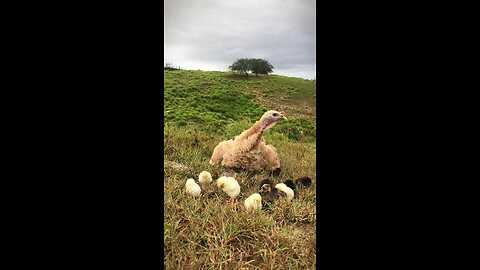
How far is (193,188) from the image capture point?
1.55m

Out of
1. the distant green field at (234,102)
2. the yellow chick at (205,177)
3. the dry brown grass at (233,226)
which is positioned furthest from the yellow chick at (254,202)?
the distant green field at (234,102)

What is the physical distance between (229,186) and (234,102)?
17.4 inches

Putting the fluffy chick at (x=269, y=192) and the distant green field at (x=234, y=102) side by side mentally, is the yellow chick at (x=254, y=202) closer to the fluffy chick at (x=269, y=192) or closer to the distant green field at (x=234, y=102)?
the fluffy chick at (x=269, y=192)

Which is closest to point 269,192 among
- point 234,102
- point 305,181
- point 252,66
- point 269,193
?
point 269,193

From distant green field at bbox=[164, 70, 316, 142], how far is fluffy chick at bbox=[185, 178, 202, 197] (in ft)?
0.98

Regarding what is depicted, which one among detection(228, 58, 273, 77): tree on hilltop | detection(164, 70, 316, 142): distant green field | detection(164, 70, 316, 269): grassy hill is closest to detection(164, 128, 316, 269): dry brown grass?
detection(164, 70, 316, 269): grassy hill

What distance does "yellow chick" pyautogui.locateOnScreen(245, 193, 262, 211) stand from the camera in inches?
59.2

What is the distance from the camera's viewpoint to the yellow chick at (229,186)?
1.56 meters

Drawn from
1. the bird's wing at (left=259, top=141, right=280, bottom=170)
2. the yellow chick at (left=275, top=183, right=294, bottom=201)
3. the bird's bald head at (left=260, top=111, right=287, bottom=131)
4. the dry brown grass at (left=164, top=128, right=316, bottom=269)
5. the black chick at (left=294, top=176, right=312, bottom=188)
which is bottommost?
the dry brown grass at (left=164, top=128, right=316, bottom=269)

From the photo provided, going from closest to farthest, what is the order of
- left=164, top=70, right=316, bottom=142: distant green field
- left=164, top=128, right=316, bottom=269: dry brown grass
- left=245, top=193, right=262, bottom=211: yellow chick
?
left=164, top=128, right=316, bottom=269: dry brown grass → left=245, top=193, right=262, bottom=211: yellow chick → left=164, top=70, right=316, bottom=142: distant green field

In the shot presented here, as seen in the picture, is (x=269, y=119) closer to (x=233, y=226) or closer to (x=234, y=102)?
(x=234, y=102)

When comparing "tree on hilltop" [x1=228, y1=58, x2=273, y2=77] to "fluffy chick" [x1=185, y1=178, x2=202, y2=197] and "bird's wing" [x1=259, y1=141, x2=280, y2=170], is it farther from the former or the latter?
"fluffy chick" [x1=185, y1=178, x2=202, y2=197]
